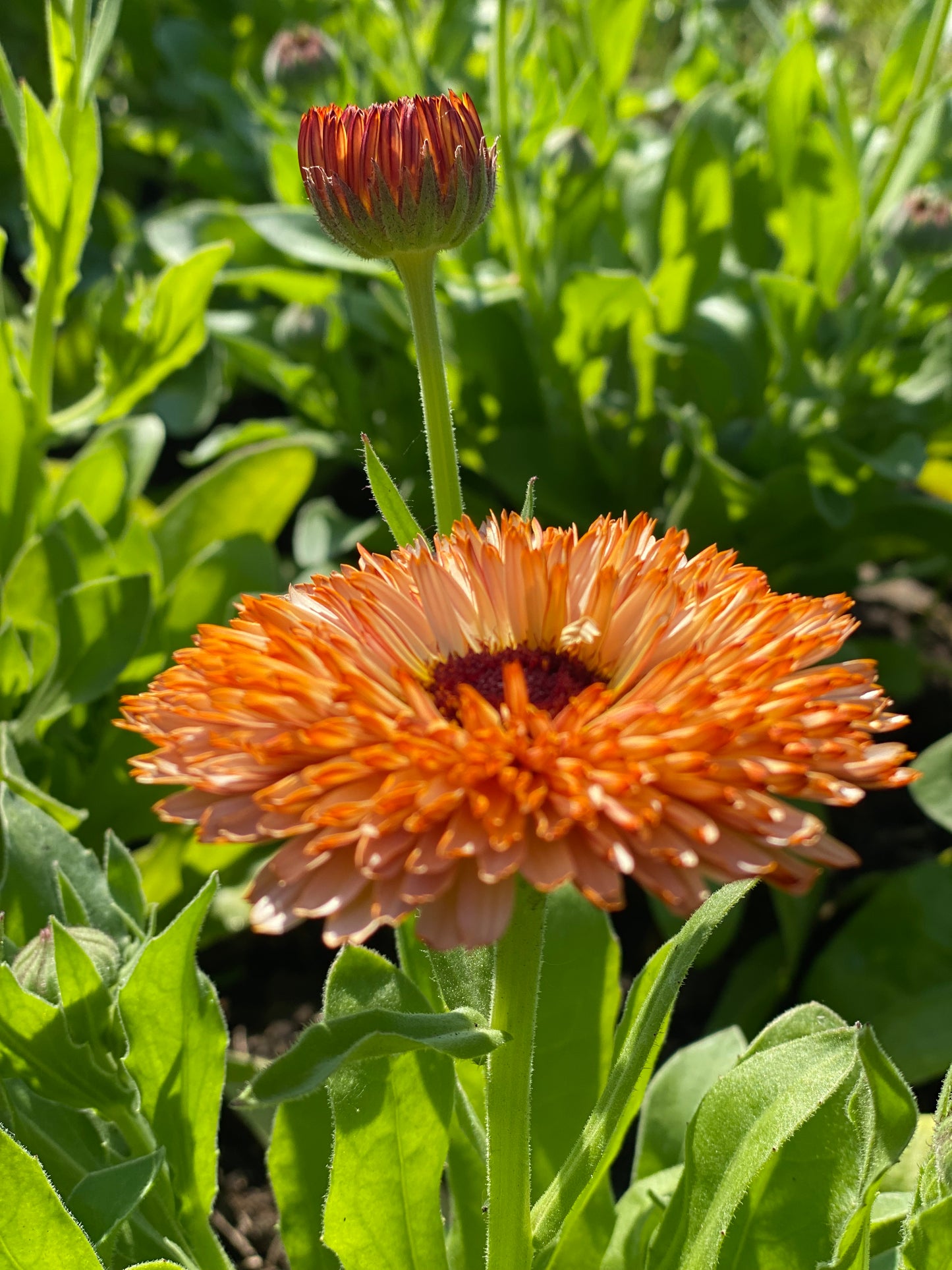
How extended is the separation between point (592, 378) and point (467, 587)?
58.0 inches

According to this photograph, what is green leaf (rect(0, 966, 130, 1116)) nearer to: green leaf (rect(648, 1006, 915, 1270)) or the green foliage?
the green foliage

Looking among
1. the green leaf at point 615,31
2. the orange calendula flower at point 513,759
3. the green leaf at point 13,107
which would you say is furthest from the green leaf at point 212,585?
the green leaf at point 615,31

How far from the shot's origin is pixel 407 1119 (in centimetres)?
101

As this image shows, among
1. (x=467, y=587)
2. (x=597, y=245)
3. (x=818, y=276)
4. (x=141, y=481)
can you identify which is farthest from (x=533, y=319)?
(x=467, y=587)

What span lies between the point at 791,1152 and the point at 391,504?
1.81ft

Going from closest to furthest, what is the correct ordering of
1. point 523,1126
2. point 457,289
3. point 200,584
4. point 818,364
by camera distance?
1. point 523,1126
2. point 200,584
3. point 457,289
4. point 818,364

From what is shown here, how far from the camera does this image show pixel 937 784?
5.95 feet

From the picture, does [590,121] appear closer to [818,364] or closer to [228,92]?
[818,364]

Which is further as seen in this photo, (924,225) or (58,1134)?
(924,225)

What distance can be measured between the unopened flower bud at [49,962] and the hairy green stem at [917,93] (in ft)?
5.32

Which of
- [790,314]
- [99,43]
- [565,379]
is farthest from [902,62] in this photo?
[99,43]

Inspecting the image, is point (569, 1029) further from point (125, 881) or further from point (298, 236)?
point (298, 236)

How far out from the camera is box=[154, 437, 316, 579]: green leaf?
2.06m

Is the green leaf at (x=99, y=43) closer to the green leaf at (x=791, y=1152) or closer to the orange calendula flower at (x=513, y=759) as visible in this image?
the orange calendula flower at (x=513, y=759)
